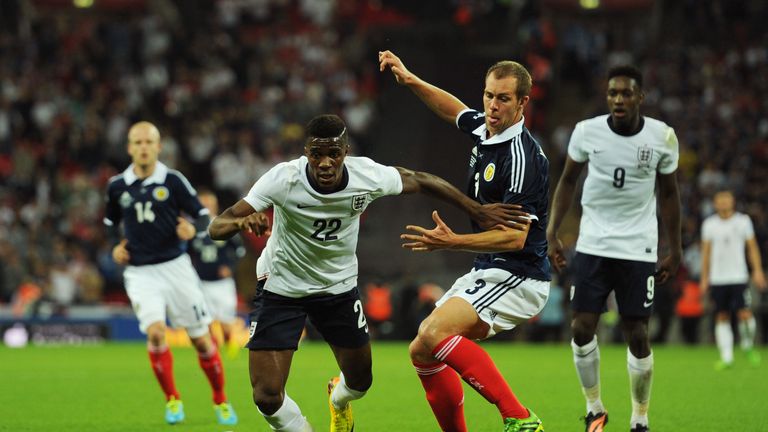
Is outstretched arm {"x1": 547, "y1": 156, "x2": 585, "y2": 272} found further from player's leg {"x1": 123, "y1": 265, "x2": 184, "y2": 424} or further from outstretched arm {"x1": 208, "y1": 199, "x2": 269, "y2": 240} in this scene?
player's leg {"x1": 123, "y1": 265, "x2": 184, "y2": 424}

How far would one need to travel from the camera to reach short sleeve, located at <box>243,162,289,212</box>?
666cm

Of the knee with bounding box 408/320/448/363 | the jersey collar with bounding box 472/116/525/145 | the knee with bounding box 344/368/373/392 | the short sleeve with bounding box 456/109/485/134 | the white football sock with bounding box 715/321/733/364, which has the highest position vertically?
the short sleeve with bounding box 456/109/485/134

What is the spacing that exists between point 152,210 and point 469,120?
145 inches

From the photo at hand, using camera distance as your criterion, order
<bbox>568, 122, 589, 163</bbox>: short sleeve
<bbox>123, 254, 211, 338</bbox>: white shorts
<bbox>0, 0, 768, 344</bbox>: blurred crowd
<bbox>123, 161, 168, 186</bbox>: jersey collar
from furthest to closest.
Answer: <bbox>0, 0, 768, 344</bbox>: blurred crowd
<bbox>123, 161, 168, 186</bbox>: jersey collar
<bbox>123, 254, 211, 338</bbox>: white shorts
<bbox>568, 122, 589, 163</bbox>: short sleeve

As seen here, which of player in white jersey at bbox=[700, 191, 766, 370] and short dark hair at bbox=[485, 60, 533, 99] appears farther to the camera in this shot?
player in white jersey at bbox=[700, 191, 766, 370]

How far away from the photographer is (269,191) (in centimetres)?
670

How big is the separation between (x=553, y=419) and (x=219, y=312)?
27.2 feet

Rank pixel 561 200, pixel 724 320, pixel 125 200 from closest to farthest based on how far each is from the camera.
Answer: pixel 561 200 < pixel 125 200 < pixel 724 320

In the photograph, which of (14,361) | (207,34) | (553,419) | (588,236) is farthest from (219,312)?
(207,34)

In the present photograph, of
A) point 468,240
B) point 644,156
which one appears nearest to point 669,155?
point 644,156

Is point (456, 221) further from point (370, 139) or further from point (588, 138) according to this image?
point (588, 138)

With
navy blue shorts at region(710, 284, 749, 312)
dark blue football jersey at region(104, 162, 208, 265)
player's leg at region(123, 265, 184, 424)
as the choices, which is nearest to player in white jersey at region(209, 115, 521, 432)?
player's leg at region(123, 265, 184, 424)

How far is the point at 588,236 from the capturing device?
27.7 feet

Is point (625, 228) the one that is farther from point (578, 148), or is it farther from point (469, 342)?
point (469, 342)
